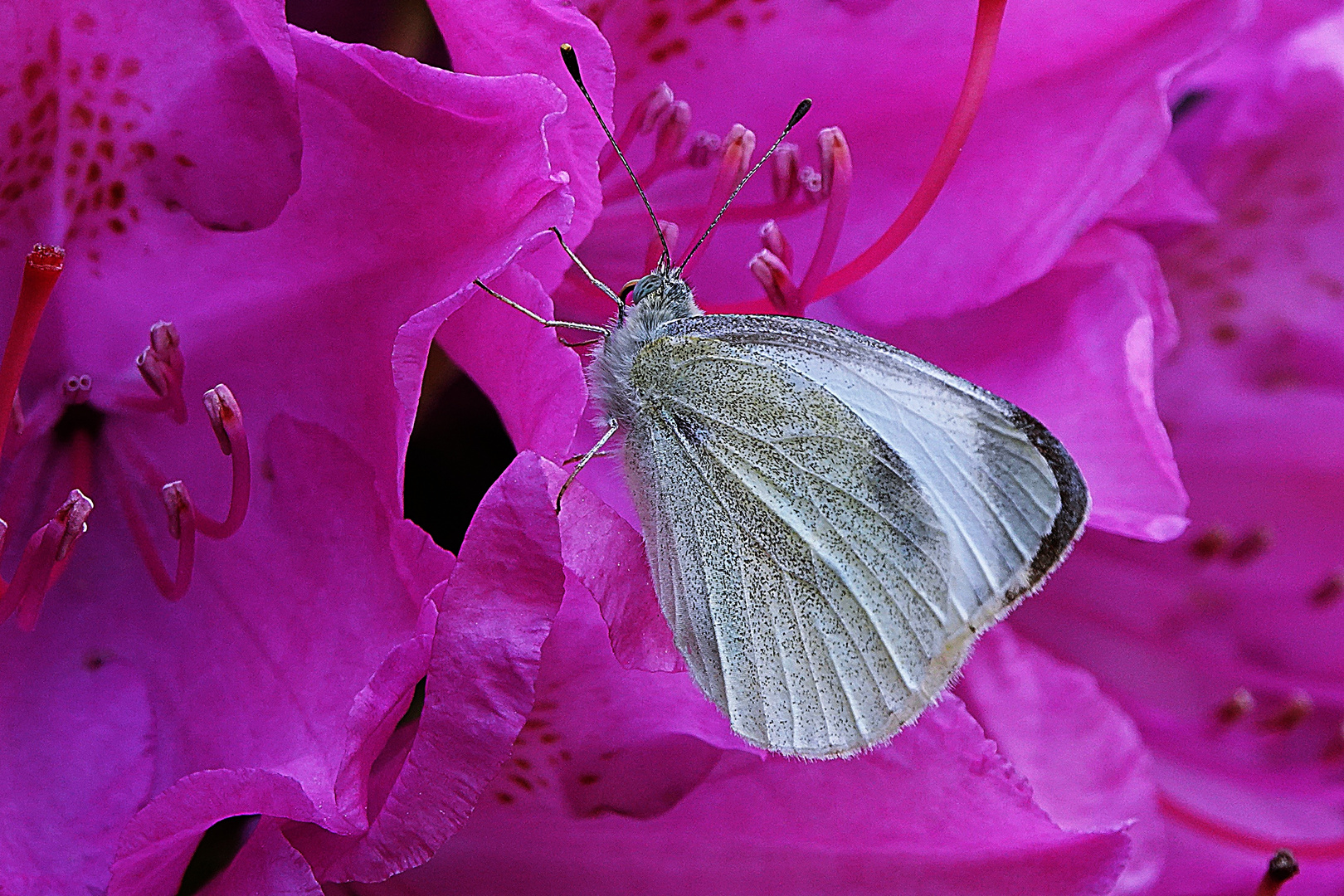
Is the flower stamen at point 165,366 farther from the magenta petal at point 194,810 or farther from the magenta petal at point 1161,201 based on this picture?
the magenta petal at point 1161,201

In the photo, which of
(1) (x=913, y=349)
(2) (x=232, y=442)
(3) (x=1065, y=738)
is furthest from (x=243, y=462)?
(3) (x=1065, y=738)

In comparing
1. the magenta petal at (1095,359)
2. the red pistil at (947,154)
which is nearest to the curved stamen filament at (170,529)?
the red pistil at (947,154)

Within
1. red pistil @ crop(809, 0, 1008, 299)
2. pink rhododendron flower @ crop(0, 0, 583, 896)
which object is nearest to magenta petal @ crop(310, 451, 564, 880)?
pink rhododendron flower @ crop(0, 0, 583, 896)

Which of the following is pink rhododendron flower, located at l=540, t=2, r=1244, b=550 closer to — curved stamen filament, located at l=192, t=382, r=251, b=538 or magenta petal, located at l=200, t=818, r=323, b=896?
curved stamen filament, located at l=192, t=382, r=251, b=538

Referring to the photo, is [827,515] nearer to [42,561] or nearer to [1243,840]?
[42,561]

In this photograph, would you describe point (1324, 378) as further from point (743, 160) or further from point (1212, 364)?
point (743, 160)

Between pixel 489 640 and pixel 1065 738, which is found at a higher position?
pixel 489 640

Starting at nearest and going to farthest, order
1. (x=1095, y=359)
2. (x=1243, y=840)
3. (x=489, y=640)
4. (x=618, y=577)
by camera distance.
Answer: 1. (x=489, y=640)
2. (x=618, y=577)
3. (x=1095, y=359)
4. (x=1243, y=840)

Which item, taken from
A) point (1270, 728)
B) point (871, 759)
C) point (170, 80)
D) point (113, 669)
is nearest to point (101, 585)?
point (113, 669)
